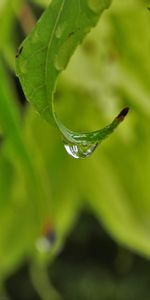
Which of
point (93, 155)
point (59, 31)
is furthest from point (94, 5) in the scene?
point (93, 155)

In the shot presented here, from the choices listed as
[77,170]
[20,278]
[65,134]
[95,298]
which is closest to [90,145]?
[65,134]

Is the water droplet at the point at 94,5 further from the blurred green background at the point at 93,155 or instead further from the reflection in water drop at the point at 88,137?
the blurred green background at the point at 93,155

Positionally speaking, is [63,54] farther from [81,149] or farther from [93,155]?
[93,155]

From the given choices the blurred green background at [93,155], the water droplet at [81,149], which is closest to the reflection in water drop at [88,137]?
the water droplet at [81,149]

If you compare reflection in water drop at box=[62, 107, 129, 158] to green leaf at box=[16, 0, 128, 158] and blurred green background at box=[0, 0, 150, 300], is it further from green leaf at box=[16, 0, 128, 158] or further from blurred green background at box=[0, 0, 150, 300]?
blurred green background at box=[0, 0, 150, 300]

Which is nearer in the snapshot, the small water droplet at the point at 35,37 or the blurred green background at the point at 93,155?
the small water droplet at the point at 35,37

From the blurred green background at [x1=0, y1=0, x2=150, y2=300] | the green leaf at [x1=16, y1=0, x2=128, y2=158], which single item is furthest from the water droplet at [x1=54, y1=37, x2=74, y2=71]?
the blurred green background at [x1=0, y1=0, x2=150, y2=300]

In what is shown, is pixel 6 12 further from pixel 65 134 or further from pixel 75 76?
pixel 65 134
